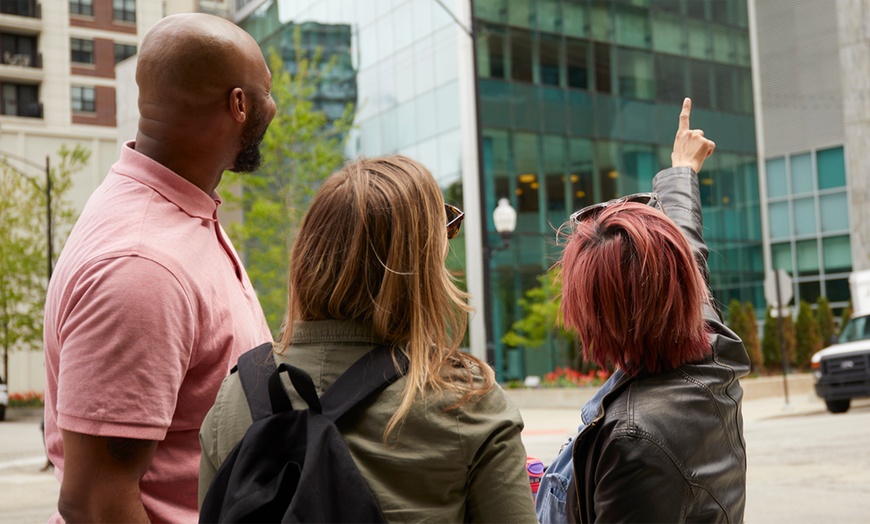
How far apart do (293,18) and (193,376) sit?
35861 millimetres

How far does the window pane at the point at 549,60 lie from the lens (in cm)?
3091

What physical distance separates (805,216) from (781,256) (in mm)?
2083

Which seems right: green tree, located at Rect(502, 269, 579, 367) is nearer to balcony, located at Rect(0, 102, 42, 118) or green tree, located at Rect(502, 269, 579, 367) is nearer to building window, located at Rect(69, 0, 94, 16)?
balcony, located at Rect(0, 102, 42, 118)

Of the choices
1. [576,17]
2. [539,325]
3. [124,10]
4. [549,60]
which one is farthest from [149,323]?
[124,10]

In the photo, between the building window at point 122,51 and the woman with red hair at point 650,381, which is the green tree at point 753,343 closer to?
the building window at point 122,51

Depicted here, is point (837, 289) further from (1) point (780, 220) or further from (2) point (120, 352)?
(2) point (120, 352)

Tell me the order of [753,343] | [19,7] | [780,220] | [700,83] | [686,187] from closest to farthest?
[686,187], [753,343], [700,83], [19,7], [780,220]

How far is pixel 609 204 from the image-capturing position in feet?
8.71

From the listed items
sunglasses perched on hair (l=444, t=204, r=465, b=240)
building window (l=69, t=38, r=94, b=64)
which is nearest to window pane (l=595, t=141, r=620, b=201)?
building window (l=69, t=38, r=94, b=64)

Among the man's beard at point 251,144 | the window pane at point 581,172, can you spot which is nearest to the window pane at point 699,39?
the window pane at point 581,172

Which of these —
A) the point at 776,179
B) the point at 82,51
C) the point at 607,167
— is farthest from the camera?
the point at 776,179

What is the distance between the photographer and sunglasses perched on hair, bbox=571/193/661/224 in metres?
2.64

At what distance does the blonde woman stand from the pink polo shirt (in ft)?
0.50

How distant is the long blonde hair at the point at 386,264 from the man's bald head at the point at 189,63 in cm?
42
